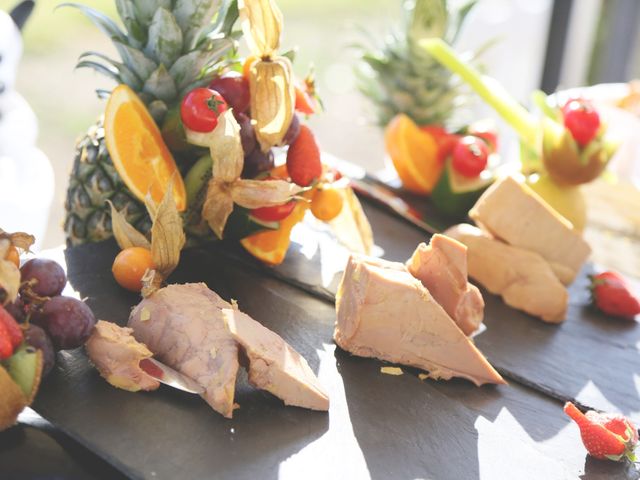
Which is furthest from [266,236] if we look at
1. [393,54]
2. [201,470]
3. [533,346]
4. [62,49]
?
[62,49]

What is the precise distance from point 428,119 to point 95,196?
111 centimetres

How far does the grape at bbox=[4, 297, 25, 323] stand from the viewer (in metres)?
1.16

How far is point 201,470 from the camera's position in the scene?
111 centimetres

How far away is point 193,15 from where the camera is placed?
1644mm

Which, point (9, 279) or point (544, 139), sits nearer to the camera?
point (9, 279)

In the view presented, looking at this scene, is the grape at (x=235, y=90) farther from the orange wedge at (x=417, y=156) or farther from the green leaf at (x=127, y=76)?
the orange wedge at (x=417, y=156)

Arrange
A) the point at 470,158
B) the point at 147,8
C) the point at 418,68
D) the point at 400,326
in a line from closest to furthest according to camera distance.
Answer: the point at 400,326, the point at 147,8, the point at 470,158, the point at 418,68

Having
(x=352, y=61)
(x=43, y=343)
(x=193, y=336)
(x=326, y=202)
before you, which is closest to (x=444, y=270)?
(x=326, y=202)

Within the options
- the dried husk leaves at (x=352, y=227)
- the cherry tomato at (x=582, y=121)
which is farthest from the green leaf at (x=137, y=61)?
the cherry tomato at (x=582, y=121)

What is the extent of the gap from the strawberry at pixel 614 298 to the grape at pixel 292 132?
30.7 inches

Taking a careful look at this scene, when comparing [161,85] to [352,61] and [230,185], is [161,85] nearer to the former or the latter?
[230,185]

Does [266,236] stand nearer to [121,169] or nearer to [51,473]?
[121,169]

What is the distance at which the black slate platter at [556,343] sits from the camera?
1552 mm

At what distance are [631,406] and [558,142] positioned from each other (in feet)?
2.40
